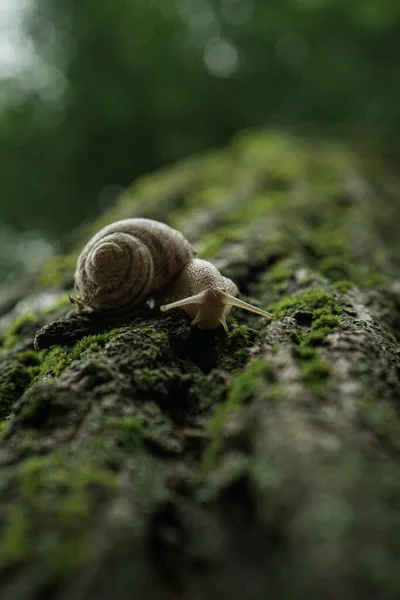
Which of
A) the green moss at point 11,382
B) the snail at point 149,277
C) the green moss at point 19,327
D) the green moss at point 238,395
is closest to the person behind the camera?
the green moss at point 238,395

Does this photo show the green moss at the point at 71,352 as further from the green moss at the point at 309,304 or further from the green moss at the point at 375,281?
the green moss at the point at 375,281

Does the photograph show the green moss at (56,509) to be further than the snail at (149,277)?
No

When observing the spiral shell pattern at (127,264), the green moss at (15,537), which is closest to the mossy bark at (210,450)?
the green moss at (15,537)

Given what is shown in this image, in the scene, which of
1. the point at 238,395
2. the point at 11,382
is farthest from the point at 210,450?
the point at 11,382

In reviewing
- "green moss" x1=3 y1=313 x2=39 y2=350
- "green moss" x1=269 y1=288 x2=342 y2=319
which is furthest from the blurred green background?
"green moss" x1=269 y1=288 x2=342 y2=319

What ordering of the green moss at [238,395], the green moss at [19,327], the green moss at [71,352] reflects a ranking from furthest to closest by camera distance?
the green moss at [19,327], the green moss at [71,352], the green moss at [238,395]

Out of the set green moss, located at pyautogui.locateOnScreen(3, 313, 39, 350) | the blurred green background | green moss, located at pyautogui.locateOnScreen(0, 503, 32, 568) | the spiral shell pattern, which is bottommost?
green moss, located at pyautogui.locateOnScreen(0, 503, 32, 568)

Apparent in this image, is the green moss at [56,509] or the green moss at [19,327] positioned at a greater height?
the green moss at [19,327]

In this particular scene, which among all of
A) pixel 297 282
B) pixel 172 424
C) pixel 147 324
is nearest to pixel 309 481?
pixel 172 424

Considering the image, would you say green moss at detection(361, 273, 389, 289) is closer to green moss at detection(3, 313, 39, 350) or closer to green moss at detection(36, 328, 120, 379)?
green moss at detection(36, 328, 120, 379)
